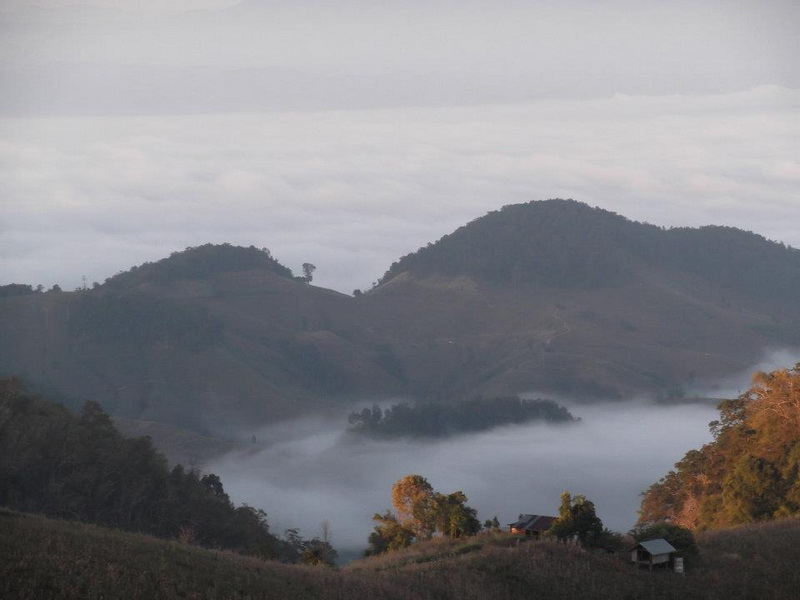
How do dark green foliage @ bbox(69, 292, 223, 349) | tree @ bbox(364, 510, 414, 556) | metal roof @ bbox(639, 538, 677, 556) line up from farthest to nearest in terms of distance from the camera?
dark green foliage @ bbox(69, 292, 223, 349), tree @ bbox(364, 510, 414, 556), metal roof @ bbox(639, 538, 677, 556)

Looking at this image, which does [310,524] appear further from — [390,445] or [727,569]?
[390,445]

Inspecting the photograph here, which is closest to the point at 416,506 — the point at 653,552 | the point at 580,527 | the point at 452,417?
the point at 580,527

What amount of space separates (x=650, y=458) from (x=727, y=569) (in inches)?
3600

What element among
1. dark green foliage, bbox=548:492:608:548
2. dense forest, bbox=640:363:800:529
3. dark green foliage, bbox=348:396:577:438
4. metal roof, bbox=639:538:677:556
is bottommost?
metal roof, bbox=639:538:677:556

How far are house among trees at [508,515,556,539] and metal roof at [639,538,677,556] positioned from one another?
12.9 feet

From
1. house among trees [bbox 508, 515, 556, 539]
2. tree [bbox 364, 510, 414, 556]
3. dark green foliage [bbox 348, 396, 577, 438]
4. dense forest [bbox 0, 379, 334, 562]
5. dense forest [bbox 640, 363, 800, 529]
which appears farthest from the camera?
dark green foliage [bbox 348, 396, 577, 438]

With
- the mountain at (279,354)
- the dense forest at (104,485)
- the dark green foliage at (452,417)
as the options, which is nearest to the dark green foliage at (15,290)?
the mountain at (279,354)

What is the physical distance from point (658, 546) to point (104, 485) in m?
24.4

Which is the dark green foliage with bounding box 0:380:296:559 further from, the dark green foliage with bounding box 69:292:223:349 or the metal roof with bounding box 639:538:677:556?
the dark green foliage with bounding box 69:292:223:349

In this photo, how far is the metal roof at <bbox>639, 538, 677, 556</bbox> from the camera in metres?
32.0

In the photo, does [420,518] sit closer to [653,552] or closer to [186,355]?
[653,552]

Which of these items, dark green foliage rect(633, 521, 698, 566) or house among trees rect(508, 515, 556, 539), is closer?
dark green foliage rect(633, 521, 698, 566)

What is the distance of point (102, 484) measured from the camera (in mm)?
46875

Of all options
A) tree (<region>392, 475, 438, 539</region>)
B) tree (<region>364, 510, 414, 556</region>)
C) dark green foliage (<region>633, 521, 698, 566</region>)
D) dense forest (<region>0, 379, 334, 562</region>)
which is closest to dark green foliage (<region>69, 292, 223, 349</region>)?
dense forest (<region>0, 379, 334, 562</region>)
